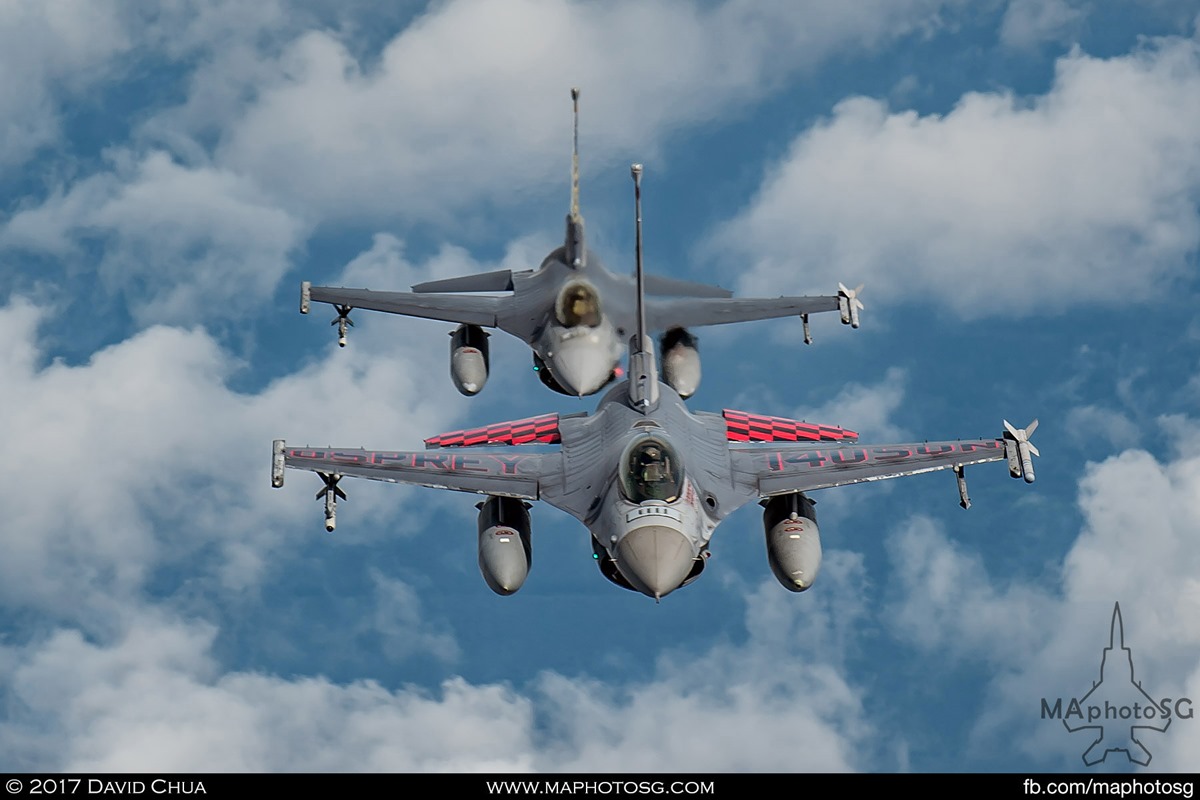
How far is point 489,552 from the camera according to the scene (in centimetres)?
4519

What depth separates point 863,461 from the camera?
4750cm

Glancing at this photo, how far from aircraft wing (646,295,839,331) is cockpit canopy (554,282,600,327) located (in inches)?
145

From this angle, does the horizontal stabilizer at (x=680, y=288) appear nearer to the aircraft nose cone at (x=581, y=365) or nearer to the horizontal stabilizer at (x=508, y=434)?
the aircraft nose cone at (x=581, y=365)

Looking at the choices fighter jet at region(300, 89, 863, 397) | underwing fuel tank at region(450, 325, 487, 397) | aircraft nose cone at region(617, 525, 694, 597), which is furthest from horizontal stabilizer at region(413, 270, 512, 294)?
aircraft nose cone at region(617, 525, 694, 597)

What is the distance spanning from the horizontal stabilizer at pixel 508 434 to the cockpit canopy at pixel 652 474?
725 cm

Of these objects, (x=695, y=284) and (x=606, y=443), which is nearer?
(x=606, y=443)

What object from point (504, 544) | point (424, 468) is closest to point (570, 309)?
point (424, 468)

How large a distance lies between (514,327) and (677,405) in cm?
977

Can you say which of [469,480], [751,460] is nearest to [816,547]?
[751,460]

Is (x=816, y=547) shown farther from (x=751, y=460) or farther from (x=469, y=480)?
(x=469, y=480)

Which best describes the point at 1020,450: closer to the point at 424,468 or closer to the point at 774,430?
the point at 774,430

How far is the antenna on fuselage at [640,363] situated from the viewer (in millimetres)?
46688

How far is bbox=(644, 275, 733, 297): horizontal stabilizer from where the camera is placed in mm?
59688

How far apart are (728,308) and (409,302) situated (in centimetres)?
1068
